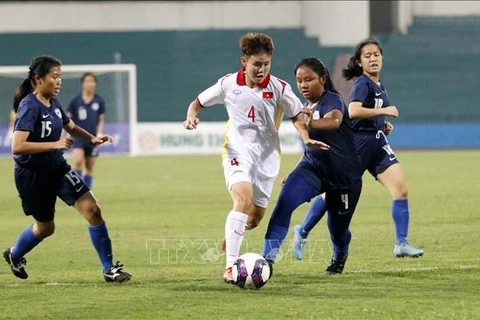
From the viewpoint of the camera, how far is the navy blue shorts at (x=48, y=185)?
9641mm

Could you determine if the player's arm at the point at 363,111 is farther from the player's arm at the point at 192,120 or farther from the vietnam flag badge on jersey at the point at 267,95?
the player's arm at the point at 192,120

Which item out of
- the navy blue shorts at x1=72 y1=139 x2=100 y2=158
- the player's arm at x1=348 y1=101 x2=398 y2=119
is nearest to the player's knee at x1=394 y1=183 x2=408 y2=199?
the player's arm at x1=348 y1=101 x2=398 y2=119

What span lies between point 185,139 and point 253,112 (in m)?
28.3

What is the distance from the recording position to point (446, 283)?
9.20m

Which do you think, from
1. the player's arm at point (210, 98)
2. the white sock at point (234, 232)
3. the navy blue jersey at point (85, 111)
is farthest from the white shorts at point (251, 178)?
the navy blue jersey at point (85, 111)

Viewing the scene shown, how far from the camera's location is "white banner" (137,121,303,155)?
3688 centimetres

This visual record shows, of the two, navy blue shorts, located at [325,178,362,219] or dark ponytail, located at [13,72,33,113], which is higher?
dark ponytail, located at [13,72,33,113]

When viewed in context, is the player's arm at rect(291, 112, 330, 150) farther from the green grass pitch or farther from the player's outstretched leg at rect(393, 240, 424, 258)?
the player's outstretched leg at rect(393, 240, 424, 258)

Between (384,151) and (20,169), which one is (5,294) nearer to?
(20,169)

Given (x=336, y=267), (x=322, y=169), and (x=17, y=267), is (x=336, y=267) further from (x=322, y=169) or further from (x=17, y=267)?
(x=17, y=267)

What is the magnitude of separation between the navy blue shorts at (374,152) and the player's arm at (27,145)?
348 centimetres

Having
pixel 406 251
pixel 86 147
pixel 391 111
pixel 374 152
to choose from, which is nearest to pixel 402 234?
pixel 406 251

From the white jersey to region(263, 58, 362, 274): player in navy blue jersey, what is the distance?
0.21m

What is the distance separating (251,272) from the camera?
883 cm
